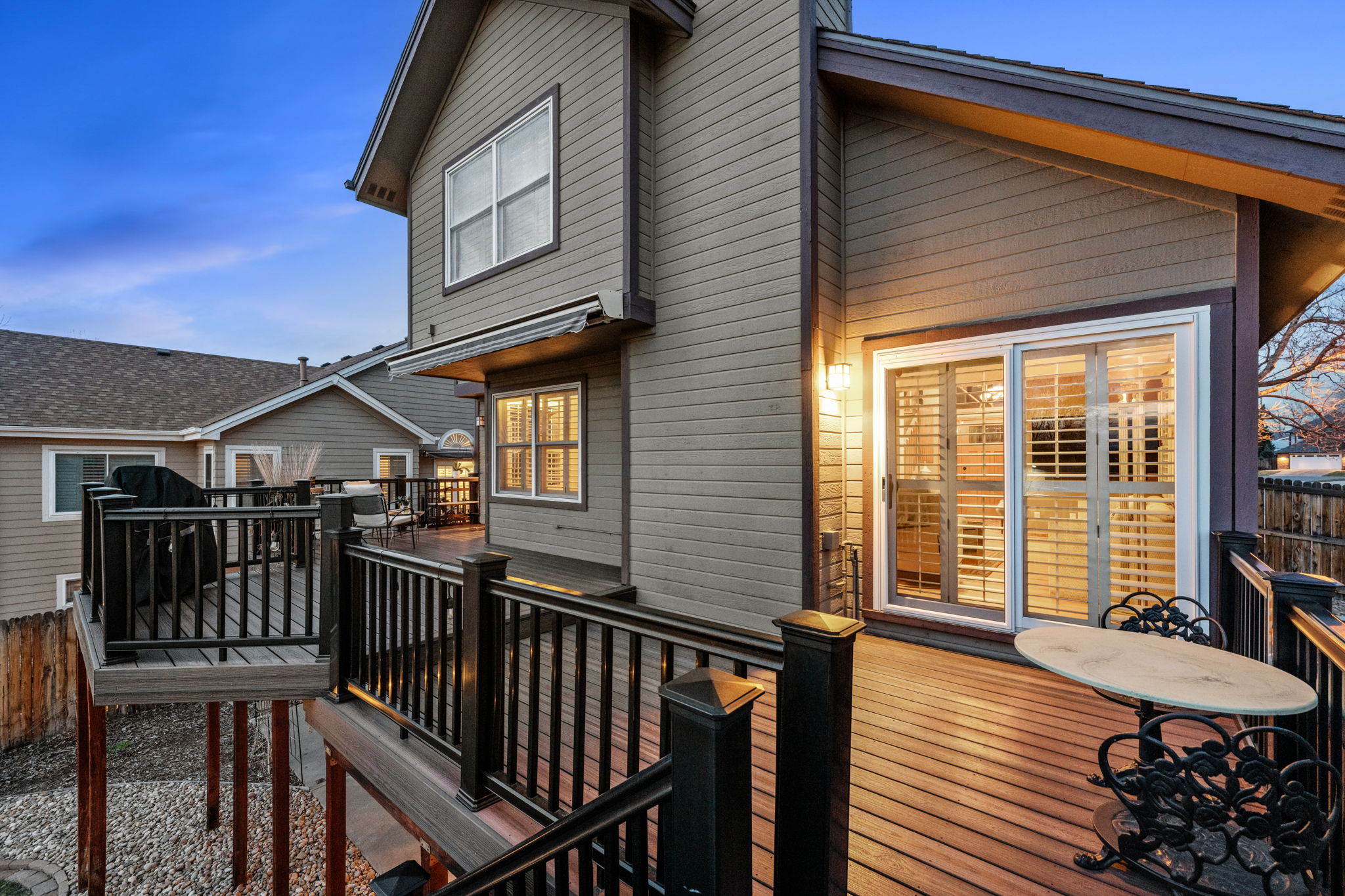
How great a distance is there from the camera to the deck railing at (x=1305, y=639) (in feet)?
5.30

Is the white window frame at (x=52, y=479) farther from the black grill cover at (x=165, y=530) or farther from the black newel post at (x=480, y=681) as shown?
the black newel post at (x=480, y=681)

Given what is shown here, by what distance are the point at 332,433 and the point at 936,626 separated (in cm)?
1299

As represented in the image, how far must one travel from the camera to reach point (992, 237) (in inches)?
149

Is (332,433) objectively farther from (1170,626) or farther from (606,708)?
(1170,626)

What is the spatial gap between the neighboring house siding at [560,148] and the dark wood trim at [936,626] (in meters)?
3.47

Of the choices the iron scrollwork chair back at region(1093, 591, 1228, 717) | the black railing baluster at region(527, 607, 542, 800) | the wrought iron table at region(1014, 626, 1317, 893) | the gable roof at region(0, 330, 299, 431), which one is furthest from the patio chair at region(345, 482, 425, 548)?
the iron scrollwork chair back at region(1093, 591, 1228, 717)

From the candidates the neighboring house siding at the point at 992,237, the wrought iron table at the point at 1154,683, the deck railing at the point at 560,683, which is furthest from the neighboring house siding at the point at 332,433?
the wrought iron table at the point at 1154,683

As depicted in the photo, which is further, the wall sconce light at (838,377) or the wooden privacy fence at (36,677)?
the wooden privacy fence at (36,677)

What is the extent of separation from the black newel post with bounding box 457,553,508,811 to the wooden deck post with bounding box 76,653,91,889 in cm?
539

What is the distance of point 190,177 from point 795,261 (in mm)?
41848

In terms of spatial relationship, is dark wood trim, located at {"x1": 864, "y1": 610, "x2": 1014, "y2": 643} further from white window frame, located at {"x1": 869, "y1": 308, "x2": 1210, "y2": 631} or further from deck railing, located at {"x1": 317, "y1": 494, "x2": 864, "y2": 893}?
deck railing, located at {"x1": 317, "y1": 494, "x2": 864, "y2": 893}

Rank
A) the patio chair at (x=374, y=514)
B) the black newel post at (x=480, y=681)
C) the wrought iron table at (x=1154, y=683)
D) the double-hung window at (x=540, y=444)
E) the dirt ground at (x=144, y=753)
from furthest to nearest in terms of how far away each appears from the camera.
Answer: the patio chair at (x=374, y=514), the dirt ground at (x=144, y=753), the double-hung window at (x=540, y=444), the black newel post at (x=480, y=681), the wrought iron table at (x=1154, y=683)

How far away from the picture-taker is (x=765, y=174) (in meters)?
4.19

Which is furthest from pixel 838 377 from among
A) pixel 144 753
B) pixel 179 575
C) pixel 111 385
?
pixel 111 385
